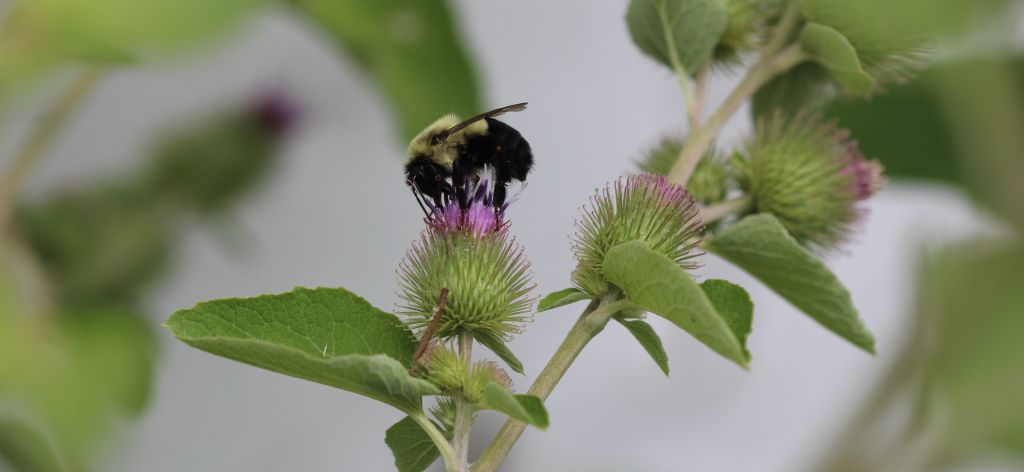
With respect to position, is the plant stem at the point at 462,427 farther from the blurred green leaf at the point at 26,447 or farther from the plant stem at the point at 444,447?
the blurred green leaf at the point at 26,447

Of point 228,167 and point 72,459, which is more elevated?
point 228,167

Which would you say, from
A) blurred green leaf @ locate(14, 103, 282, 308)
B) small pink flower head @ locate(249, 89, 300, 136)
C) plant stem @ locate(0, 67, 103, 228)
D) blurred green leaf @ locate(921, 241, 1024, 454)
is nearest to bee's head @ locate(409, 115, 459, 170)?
blurred green leaf @ locate(921, 241, 1024, 454)

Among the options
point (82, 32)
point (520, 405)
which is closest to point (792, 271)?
point (520, 405)

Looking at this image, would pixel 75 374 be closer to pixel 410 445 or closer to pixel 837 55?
pixel 410 445

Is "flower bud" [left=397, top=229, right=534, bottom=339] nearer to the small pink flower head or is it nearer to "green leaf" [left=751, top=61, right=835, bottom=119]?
"green leaf" [left=751, top=61, right=835, bottom=119]

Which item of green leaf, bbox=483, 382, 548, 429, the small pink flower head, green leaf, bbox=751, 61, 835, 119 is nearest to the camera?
green leaf, bbox=483, 382, 548, 429

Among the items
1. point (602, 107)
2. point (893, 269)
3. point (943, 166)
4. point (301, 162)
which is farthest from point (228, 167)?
point (893, 269)

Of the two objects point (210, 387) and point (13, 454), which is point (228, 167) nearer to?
point (210, 387)
